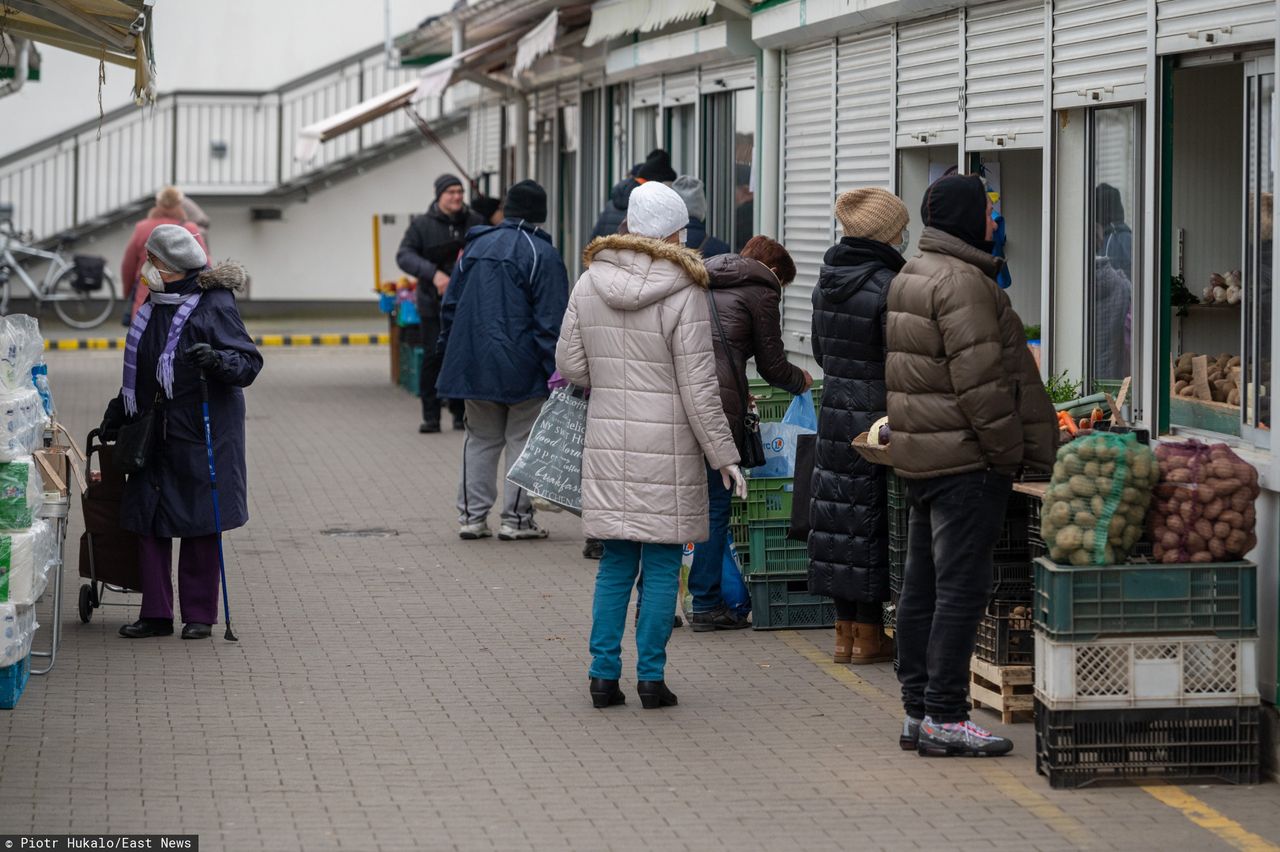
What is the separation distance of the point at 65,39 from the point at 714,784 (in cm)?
442

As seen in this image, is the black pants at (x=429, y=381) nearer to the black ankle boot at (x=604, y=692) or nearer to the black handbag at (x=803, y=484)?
the black handbag at (x=803, y=484)

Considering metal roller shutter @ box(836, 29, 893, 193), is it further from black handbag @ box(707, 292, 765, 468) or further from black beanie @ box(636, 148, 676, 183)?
black handbag @ box(707, 292, 765, 468)

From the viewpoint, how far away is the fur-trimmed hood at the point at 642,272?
22.4ft

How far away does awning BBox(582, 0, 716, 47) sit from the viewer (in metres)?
12.8

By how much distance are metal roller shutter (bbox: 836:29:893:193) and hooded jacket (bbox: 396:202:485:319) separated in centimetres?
498

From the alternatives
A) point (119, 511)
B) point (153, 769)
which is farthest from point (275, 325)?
point (153, 769)

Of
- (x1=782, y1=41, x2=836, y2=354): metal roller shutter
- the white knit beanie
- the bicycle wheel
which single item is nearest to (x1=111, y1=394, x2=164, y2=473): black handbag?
the white knit beanie

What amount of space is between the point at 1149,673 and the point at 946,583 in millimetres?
703

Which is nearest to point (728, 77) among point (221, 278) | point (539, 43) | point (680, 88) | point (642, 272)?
point (680, 88)

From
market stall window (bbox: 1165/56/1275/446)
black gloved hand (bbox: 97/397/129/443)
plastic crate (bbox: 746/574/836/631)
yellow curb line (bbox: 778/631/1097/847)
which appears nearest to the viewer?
yellow curb line (bbox: 778/631/1097/847)

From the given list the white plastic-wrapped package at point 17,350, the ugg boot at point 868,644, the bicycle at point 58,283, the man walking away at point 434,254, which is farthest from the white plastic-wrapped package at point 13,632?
the bicycle at point 58,283

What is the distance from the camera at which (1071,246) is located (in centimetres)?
868

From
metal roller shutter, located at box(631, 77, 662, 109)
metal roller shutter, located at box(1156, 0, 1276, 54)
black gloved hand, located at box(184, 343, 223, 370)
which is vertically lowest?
black gloved hand, located at box(184, 343, 223, 370)

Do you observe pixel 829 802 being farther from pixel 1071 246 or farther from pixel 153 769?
pixel 1071 246
